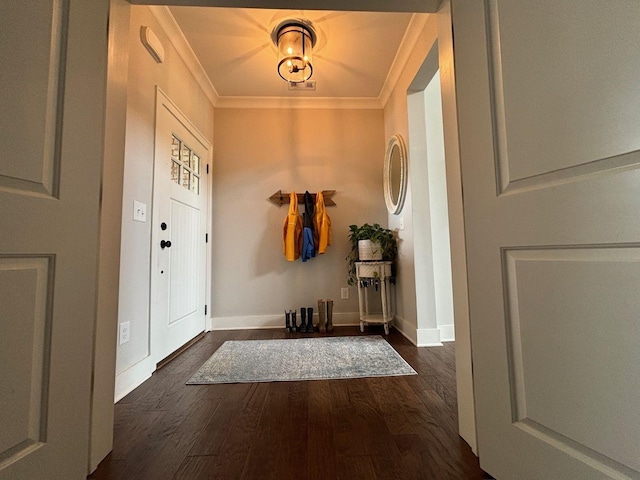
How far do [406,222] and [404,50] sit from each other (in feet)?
4.80

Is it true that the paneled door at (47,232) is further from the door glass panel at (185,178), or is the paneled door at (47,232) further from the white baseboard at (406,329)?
the white baseboard at (406,329)

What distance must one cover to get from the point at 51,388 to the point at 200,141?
2458mm

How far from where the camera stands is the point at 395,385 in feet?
5.04

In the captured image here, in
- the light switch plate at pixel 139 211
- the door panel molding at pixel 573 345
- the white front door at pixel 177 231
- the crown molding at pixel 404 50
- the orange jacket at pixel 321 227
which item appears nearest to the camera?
the door panel molding at pixel 573 345

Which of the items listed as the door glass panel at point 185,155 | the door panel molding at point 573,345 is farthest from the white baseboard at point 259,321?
the door panel molding at point 573,345

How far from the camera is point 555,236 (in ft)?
2.26

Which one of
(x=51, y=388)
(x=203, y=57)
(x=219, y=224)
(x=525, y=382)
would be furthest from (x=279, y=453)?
(x=203, y=57)

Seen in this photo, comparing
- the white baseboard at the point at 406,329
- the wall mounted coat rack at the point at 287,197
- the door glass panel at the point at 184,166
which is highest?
the door glass panel at the point at 184,166

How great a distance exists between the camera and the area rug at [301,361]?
1677 mm

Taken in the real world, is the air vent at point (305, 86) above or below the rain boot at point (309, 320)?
above

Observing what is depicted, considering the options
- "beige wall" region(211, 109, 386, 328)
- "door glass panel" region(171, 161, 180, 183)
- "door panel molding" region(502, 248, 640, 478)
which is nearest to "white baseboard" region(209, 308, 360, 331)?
"beige wall" region(211, 109, 386, 328)

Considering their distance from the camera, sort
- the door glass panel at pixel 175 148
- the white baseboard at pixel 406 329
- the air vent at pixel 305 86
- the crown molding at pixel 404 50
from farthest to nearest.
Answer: the air vent at pixel 305 86, the white baseboard at pixel 406 329, the door glass panel at pixel 175 148, the crown molding at pixel 404 50

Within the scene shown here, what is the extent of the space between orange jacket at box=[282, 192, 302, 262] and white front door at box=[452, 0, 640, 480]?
209cm

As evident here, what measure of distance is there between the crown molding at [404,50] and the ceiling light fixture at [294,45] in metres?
0.74
